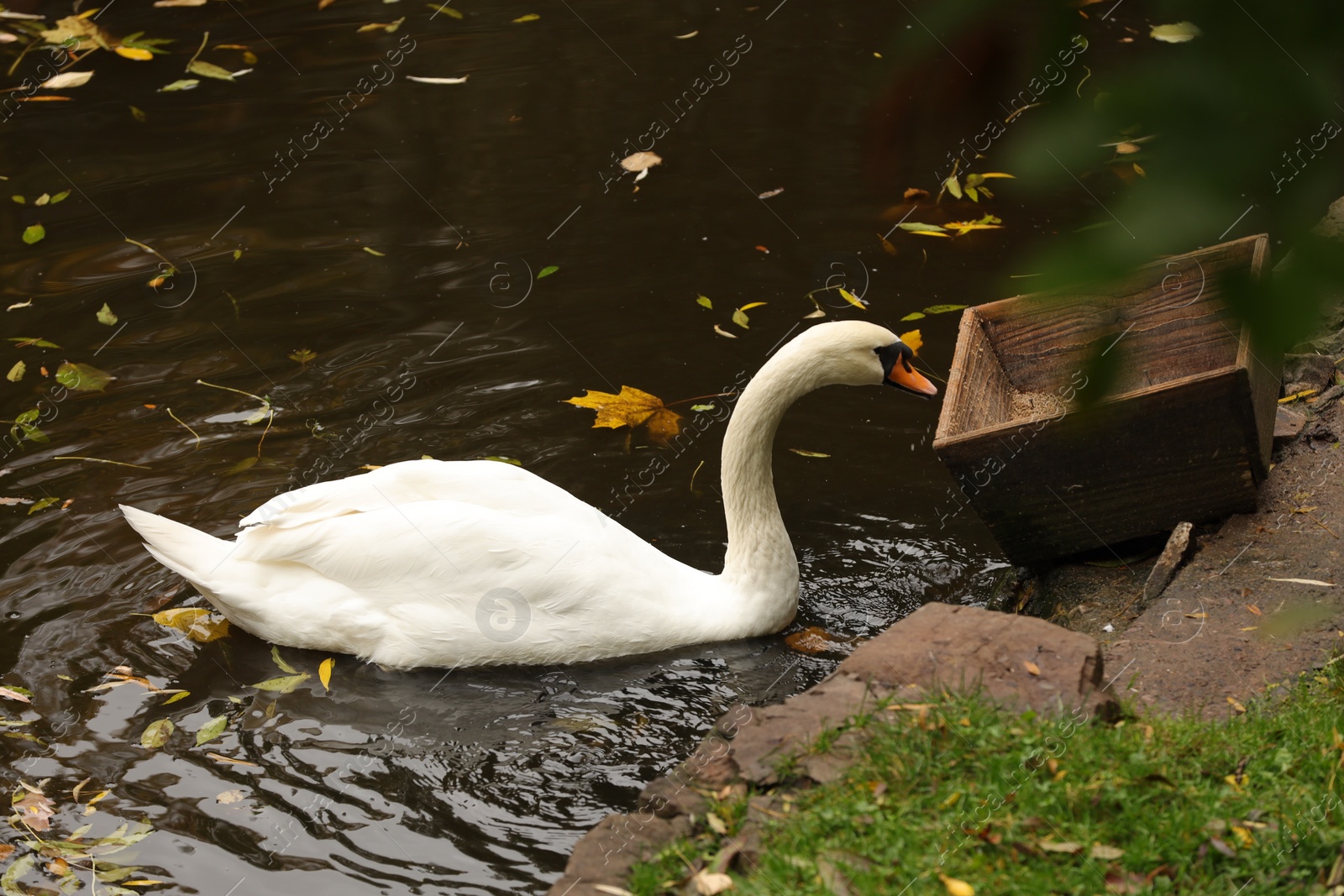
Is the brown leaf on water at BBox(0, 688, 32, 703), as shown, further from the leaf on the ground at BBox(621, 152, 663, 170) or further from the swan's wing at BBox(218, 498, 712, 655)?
the leaf on the ground at BBox(621, 152, 663, 170)

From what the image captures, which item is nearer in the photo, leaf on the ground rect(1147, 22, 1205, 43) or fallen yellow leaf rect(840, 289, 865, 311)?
leaf on the ground rect(1147, 22, 1205, 43)

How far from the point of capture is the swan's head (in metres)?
4.53

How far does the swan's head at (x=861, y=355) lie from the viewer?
453cm

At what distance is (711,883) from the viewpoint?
2.83 m

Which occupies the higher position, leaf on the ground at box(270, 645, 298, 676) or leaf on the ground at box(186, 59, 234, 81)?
leaf on the ground at box(186, 59, 234, 81)

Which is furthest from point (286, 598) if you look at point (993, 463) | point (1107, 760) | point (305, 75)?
point (305, 75)

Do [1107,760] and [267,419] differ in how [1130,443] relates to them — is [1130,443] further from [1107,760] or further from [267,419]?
[267,419]

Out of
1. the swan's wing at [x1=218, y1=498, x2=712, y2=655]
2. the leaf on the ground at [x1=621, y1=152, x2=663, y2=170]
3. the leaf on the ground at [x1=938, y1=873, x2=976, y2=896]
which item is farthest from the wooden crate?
the leaf on the ground at [x1=621, y1=152, x2=663, y2=170]

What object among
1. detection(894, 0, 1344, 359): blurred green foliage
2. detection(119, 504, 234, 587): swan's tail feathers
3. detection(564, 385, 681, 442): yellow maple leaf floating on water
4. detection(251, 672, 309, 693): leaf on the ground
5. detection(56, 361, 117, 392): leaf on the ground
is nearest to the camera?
detection(894, 0, 1344, 359): blurred green foliage

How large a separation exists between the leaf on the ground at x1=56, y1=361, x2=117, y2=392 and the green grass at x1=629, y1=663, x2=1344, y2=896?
4594 mm

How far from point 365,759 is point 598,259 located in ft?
13.1

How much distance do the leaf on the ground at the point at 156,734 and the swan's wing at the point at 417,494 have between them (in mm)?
783

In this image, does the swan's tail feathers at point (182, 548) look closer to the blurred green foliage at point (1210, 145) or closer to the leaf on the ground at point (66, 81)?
the blurred green foliage at point (1210, 145)

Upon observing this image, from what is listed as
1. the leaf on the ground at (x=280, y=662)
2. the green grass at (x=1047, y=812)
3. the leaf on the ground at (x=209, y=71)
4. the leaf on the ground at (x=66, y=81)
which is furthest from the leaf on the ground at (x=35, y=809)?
the leaf on the ground at (x=66, y=81)
